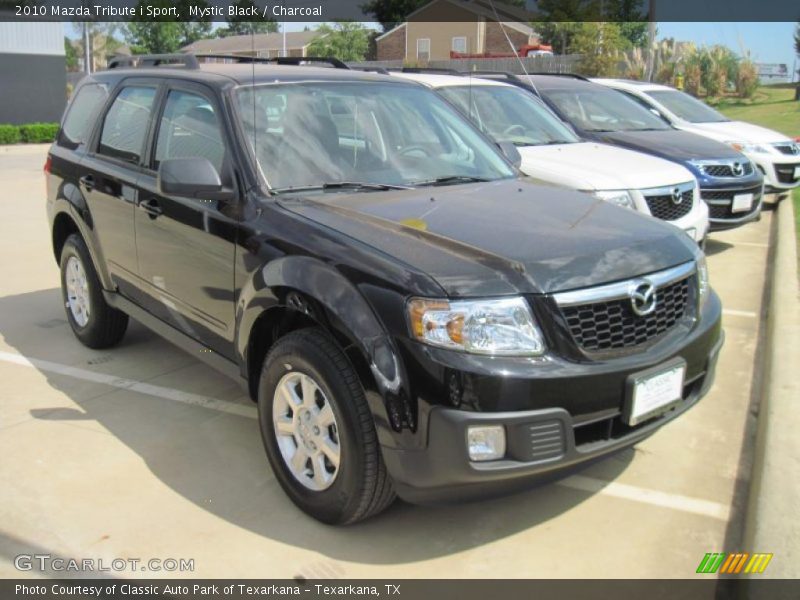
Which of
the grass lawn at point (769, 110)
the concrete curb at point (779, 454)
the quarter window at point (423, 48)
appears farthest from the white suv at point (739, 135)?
the quarter window at point (423, 48)

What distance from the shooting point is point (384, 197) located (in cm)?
370

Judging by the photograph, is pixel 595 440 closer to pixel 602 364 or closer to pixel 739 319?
pixel 602 364

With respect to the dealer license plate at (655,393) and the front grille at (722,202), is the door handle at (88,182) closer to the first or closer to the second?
the dealer license plate at (655,393)

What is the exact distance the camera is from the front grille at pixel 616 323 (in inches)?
116

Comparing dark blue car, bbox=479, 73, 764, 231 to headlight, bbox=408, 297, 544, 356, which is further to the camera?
dark blue car, bbox=479, 73, 764, 231

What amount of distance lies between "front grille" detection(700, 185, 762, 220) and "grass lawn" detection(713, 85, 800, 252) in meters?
10.6

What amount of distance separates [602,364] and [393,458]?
84 centimetres

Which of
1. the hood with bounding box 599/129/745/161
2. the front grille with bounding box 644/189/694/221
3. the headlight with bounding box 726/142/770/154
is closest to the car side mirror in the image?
the front grille with bounding box 644/189/694/221

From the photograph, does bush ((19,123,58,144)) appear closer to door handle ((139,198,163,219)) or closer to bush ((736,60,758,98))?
door handle ((139,198,163,219))

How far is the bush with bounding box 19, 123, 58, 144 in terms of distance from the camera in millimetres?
A: 24105

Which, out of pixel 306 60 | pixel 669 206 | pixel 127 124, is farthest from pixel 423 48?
pixel 127 124

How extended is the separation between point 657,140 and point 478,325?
6684mm

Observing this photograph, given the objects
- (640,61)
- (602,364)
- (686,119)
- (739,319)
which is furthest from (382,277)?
(640,61)

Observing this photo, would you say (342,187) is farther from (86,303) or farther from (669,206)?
(669,206)
